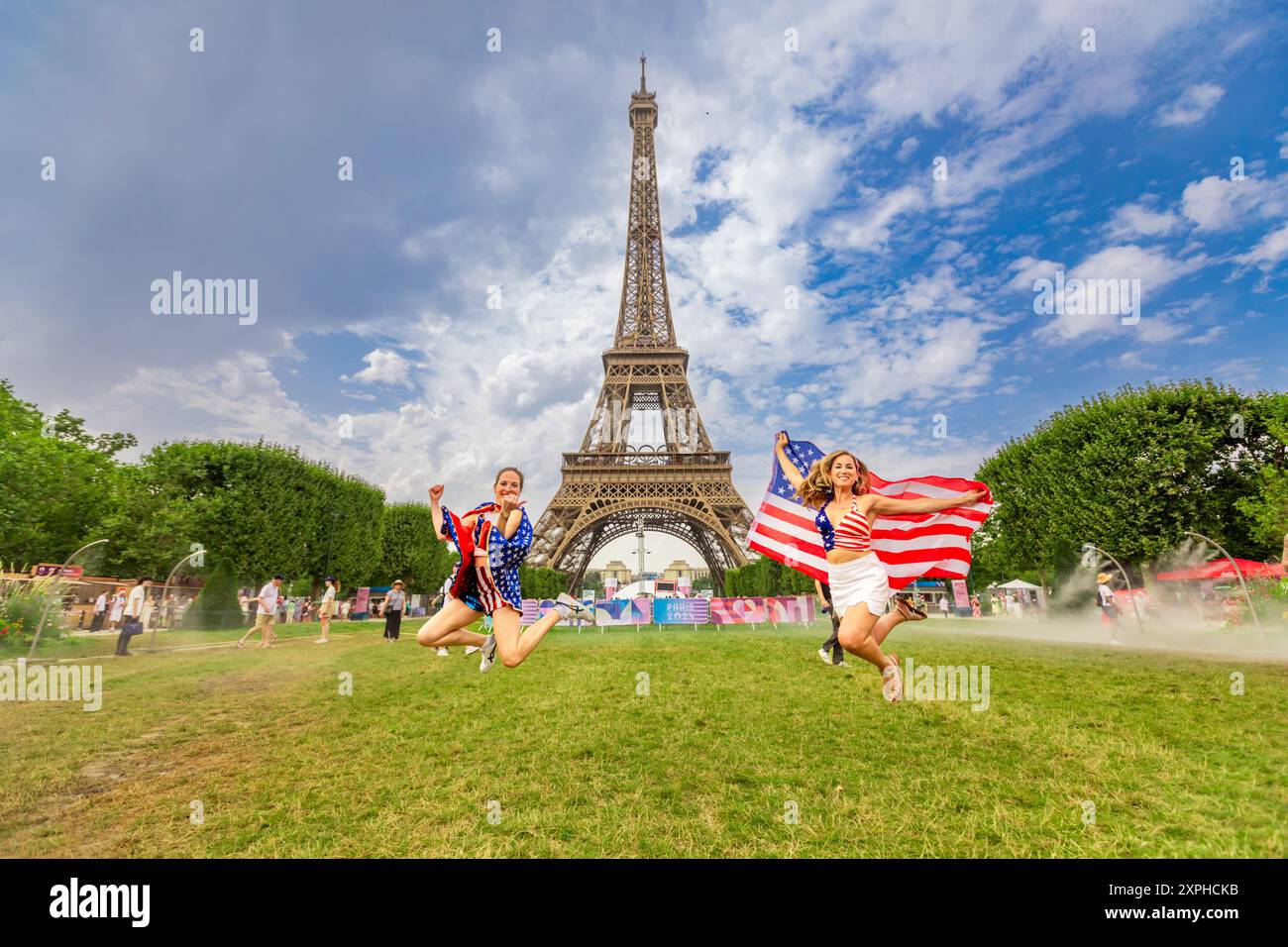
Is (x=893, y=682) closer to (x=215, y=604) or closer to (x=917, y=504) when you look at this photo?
(x=917, y=504)

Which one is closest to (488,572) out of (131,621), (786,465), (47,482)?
(786,465)

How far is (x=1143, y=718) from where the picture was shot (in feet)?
27.8

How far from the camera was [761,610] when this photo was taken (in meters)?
31.3

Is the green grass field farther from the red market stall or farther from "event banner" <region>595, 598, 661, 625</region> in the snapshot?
"event banner" <region>595, 598, 661, 625</region>

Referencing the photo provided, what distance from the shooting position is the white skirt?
13.9ft

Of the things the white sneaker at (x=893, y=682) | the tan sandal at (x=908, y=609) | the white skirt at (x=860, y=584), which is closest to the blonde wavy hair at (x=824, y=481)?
the white skirt at (x=860, y=584)

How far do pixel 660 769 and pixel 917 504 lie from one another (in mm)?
4900

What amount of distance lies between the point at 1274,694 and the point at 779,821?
403 inches

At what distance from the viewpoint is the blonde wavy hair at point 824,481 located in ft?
15.5

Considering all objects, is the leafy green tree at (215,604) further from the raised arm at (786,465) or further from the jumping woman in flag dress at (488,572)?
the raised arm at (786,465)

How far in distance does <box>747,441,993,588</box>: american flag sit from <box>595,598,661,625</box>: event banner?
27.4 m

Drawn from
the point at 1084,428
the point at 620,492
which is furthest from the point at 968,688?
the point at 620,492

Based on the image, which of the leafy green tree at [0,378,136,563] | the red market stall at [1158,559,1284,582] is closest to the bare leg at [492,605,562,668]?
the leafy green tree at [0,378,136,563]
